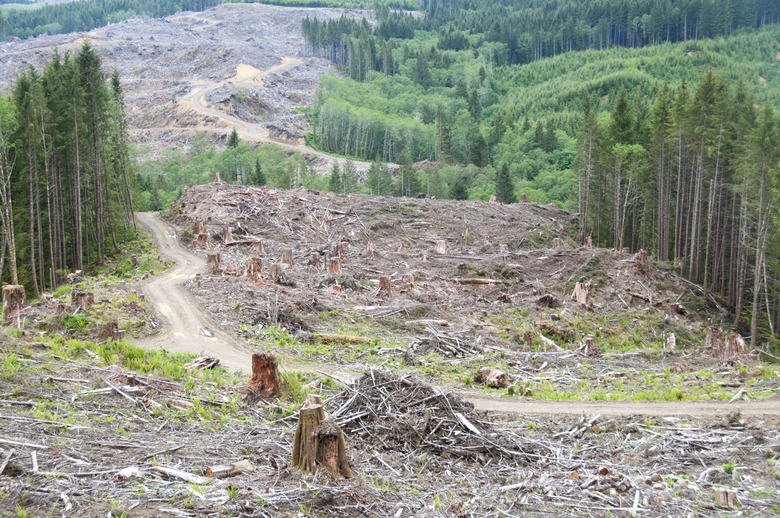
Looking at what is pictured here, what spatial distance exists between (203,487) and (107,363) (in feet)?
25.1

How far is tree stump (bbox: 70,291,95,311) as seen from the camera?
Result: 2028 cm

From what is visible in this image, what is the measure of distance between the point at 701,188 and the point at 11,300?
3714cm

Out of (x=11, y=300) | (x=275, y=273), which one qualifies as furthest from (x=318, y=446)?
(x=275, y=273)

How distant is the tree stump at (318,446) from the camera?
8.53 meters

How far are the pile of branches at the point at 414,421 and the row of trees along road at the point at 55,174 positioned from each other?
2422 centimetres

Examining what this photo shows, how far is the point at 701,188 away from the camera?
124 ft

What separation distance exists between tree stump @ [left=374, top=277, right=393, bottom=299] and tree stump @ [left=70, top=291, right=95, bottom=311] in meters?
10.7

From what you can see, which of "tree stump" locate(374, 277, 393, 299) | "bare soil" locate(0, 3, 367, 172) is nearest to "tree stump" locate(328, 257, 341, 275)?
"tree stump" locate(374, 277, 393, 299)

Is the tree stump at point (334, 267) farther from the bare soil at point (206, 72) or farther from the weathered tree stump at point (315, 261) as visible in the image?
the bare soil at point (206, 72)

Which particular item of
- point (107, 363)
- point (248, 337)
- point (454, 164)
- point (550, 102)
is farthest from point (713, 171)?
point (550, 102)

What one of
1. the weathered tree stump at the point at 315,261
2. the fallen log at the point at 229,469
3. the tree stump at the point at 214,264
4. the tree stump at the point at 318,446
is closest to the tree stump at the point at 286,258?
the weathered tree stump at the point at 315,261

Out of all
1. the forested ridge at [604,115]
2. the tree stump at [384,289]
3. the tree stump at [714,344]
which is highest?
the forested ridge at [604,115]

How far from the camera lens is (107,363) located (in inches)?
563

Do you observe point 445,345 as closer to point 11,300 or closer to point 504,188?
point 11,300
